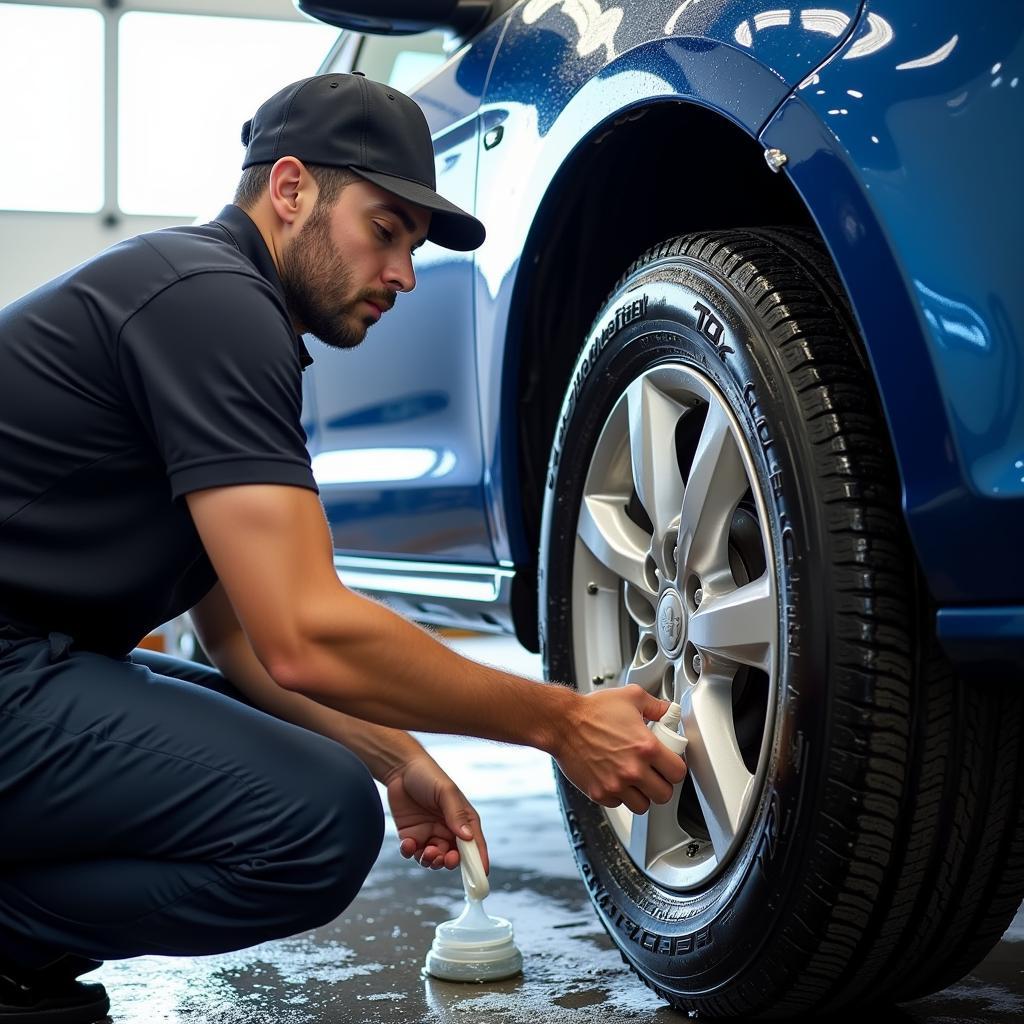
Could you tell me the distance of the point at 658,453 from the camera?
1.57 meters

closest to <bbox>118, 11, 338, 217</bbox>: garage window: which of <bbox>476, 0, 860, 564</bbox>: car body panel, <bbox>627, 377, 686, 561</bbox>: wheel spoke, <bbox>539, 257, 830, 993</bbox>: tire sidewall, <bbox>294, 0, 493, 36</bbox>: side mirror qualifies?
<bbox>294, 0, 493, 36</bbox>: side mirror

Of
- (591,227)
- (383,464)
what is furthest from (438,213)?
(383,464)

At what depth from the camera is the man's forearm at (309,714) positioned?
166cm

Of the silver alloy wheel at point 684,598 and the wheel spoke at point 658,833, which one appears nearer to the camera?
the silver alloy wheel at point 684,598

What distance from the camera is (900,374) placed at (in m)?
1.14

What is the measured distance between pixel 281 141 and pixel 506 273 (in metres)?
0.48

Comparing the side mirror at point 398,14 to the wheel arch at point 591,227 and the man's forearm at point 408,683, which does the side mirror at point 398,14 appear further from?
the man's forearm at point 408,683

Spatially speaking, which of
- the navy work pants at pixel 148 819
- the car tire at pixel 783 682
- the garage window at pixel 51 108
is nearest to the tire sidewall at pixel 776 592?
the car tire at pixel 783 682

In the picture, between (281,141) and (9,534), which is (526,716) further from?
(281,141)

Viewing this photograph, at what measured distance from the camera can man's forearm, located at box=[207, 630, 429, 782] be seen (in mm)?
1663

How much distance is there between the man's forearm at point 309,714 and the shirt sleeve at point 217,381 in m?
0.46

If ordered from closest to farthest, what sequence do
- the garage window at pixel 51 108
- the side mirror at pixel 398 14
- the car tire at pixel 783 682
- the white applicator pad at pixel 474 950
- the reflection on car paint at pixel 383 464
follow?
the car tire at pixel 783 682
the white applicator pad at pixel 474 950
the side mirror at pixel 398 14
the reflection on car paint at pixel 383 464
the garage window at pixel 51 108

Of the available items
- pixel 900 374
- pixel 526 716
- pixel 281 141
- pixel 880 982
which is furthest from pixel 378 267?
pixel 880 982

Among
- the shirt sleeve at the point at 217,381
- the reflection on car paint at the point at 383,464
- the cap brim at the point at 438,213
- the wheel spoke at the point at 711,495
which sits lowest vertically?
the reflection on car paint at the point at 383,464
